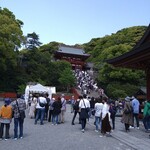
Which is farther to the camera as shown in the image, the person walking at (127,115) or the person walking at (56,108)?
the person walking at (56,108)

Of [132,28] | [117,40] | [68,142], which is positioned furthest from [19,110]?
[132,28]

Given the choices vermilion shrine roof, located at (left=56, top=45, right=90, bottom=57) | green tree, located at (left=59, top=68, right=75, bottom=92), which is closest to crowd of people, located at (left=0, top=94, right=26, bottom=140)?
green tree, located at (left=59, top=68, right=75, bottom=92)

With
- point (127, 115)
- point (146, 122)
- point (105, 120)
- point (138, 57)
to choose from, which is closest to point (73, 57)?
point (138, 57)

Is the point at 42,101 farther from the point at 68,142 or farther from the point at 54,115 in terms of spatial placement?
the point at 68,142

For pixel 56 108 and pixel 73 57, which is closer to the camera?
pixel 56 108

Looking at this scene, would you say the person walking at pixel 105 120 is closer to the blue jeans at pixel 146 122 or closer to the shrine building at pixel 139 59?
the blue jeans at pixel 146 122

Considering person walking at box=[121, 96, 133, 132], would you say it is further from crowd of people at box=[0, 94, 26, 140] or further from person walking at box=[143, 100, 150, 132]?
crowd of people at box=[0, 94, 26, 140]

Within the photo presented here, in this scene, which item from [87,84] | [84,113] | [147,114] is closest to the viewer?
[84,113]

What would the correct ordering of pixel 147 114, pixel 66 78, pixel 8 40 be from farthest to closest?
pixel 66 78, pixel 8 40, pixel 147 114

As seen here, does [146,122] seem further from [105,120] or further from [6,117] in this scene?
[6,117]

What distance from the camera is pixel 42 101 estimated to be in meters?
16.2

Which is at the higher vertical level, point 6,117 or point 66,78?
point 66,78

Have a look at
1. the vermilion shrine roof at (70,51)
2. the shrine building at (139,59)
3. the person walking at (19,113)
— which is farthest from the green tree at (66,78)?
the person walking at (19,113)

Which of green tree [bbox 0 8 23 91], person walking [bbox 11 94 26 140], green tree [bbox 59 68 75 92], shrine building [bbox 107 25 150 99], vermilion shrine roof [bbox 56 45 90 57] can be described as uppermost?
vermilion shrine roof [bbox 56 45 90 57]
